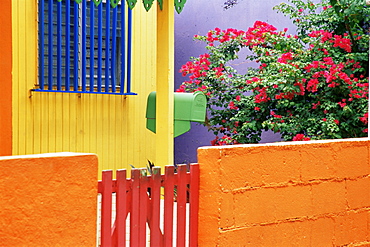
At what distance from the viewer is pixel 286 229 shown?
4.60m

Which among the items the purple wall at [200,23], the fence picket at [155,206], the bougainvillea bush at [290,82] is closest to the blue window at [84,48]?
the bougainvillea bush at [290,82]

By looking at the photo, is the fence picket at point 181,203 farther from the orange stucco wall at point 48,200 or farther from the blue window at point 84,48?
the blue window at point 84,48

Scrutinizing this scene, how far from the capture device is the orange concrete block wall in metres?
4.16

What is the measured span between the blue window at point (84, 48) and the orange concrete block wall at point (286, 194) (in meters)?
4.80

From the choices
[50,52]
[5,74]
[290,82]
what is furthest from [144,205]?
[50,52]

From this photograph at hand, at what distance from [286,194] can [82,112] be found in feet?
16.4

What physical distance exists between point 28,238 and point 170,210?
3.54 ft

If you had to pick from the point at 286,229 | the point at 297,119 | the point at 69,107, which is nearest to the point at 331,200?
the point at 286,229

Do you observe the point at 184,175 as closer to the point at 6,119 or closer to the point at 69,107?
the point at 6,119

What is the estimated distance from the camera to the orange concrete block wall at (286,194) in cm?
416

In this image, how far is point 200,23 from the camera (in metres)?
10.5

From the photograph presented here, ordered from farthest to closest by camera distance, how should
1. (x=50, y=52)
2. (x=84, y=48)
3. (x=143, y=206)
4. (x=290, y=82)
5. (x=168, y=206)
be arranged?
(x=84, y=48) < (x=50, y=52) < (x=290, y=82) < (x=168, y=206) < (x=143, y=206)

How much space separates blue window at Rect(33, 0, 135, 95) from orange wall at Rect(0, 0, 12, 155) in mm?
4113

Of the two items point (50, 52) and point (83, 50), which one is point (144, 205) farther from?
point (83, 50)
